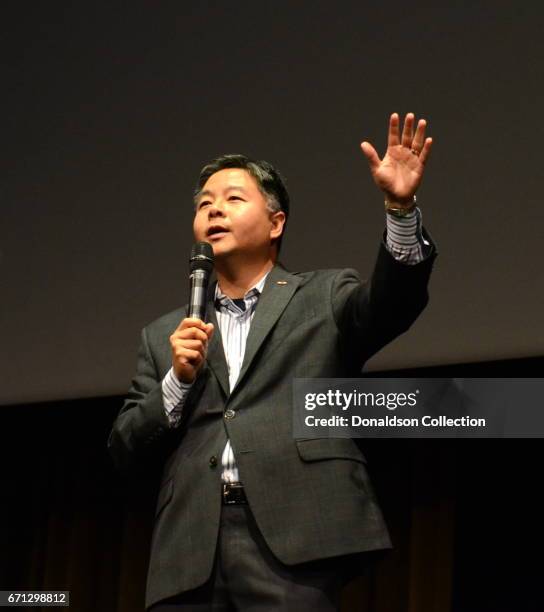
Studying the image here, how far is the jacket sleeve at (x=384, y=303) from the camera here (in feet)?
5.56

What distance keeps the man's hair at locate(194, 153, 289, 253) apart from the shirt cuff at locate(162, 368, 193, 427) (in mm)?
511

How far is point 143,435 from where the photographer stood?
179 centimetres

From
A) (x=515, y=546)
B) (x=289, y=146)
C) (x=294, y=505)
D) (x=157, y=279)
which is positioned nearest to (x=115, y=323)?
(x=157, y=279)

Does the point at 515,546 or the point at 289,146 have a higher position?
the point at 289,146

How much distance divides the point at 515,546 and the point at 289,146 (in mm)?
1471

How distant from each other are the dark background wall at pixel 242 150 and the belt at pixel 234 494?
4.01 ft

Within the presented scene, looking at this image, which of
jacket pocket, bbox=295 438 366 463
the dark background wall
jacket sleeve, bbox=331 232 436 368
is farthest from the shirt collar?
the dark background wall

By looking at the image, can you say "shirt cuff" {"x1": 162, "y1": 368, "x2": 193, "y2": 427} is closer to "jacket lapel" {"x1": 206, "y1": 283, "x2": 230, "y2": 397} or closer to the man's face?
"jacket lapel" {"x1": 206, "y1": 283, "x2": 230, "y2": 397}

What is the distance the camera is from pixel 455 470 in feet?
11.0

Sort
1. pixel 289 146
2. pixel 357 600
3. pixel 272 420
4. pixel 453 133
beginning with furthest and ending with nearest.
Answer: pixel 357 600, pixel 289 146, pixel 453 133, pixel 272 420

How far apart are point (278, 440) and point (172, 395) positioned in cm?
21

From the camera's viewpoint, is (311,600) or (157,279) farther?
(157,279)

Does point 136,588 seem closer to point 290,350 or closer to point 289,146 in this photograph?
point 289,146

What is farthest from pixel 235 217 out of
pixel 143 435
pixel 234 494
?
pixel 234 494
